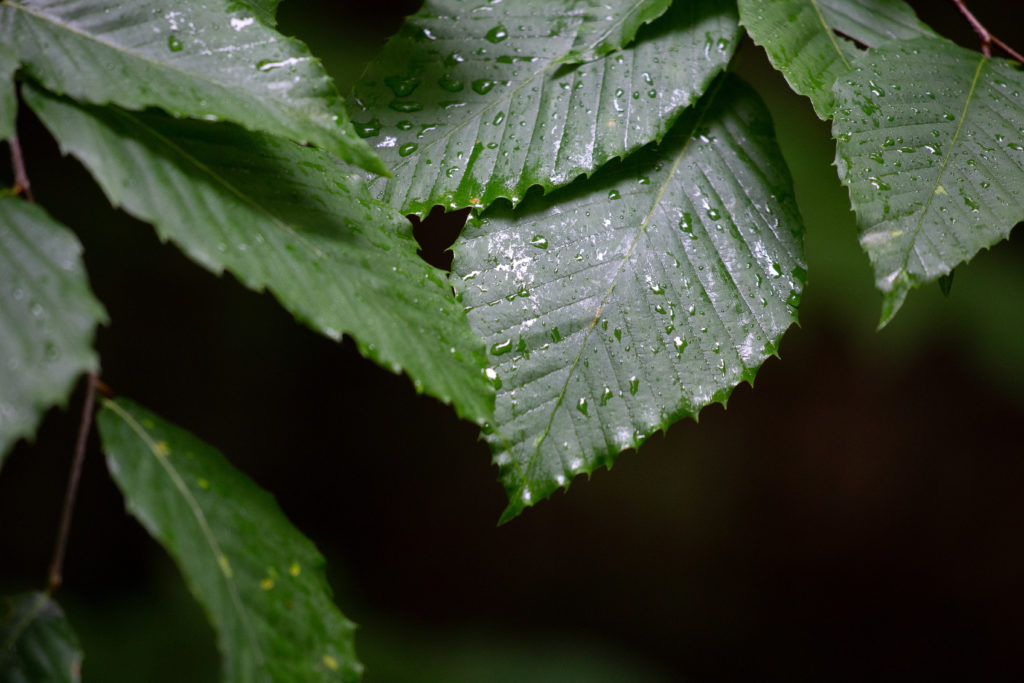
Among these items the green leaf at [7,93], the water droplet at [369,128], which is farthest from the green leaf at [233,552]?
the water droplet at [369,128]

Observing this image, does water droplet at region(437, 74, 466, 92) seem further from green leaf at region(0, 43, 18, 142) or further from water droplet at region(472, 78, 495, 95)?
green leaf at region(0, 43, 18, 142)

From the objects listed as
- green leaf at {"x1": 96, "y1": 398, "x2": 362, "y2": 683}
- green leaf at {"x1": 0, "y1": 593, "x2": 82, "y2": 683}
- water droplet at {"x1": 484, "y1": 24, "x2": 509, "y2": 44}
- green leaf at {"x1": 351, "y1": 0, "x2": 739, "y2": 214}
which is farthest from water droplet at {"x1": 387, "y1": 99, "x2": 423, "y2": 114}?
green leaf at {"x1": 0, "y1": 593, "x2": 82, "y2": 683}

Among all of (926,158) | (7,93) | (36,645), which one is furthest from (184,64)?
(926,158)

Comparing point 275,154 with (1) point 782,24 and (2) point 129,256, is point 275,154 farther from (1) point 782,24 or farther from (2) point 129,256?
(2) point 129,256

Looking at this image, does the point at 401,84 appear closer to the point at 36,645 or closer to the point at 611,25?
the point at 611,25

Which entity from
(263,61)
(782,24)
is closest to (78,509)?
(263,61)

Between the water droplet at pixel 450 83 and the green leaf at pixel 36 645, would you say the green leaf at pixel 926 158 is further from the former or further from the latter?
the green leaf at pixel 36 645
